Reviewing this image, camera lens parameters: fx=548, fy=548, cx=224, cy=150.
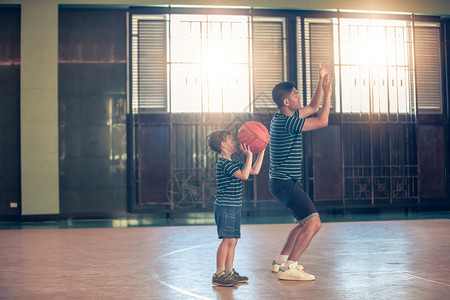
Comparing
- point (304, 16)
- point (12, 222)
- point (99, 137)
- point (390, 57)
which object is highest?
point (304, 16)

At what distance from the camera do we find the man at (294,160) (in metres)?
4.69

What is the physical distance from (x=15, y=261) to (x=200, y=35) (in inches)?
255

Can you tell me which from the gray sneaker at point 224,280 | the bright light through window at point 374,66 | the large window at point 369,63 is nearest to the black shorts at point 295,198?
the gray sneaker at point 224,280

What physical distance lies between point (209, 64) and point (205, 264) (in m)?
6.16

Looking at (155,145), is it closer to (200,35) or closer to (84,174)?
(84,174)

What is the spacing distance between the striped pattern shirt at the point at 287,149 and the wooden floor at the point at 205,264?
94 cm

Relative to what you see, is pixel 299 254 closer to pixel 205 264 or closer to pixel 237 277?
pixel 237 277

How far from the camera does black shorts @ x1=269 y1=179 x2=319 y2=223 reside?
4.73 meters

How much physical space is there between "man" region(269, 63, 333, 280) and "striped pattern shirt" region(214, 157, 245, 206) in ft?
1.37

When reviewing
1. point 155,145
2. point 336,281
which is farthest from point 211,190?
point 336,281

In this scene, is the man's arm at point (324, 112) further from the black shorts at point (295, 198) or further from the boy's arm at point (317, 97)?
the black shorts at point (295, 198)

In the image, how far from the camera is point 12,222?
1075 centimetres

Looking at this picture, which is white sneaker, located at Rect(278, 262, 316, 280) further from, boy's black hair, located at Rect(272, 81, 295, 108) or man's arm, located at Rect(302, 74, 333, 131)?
boy's black hair, located at Rect(272, 81, 295, 108)

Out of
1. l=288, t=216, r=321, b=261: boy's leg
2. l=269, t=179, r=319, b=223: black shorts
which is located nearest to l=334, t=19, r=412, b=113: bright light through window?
l=269, t=179, r=319, b=223: black shorts
